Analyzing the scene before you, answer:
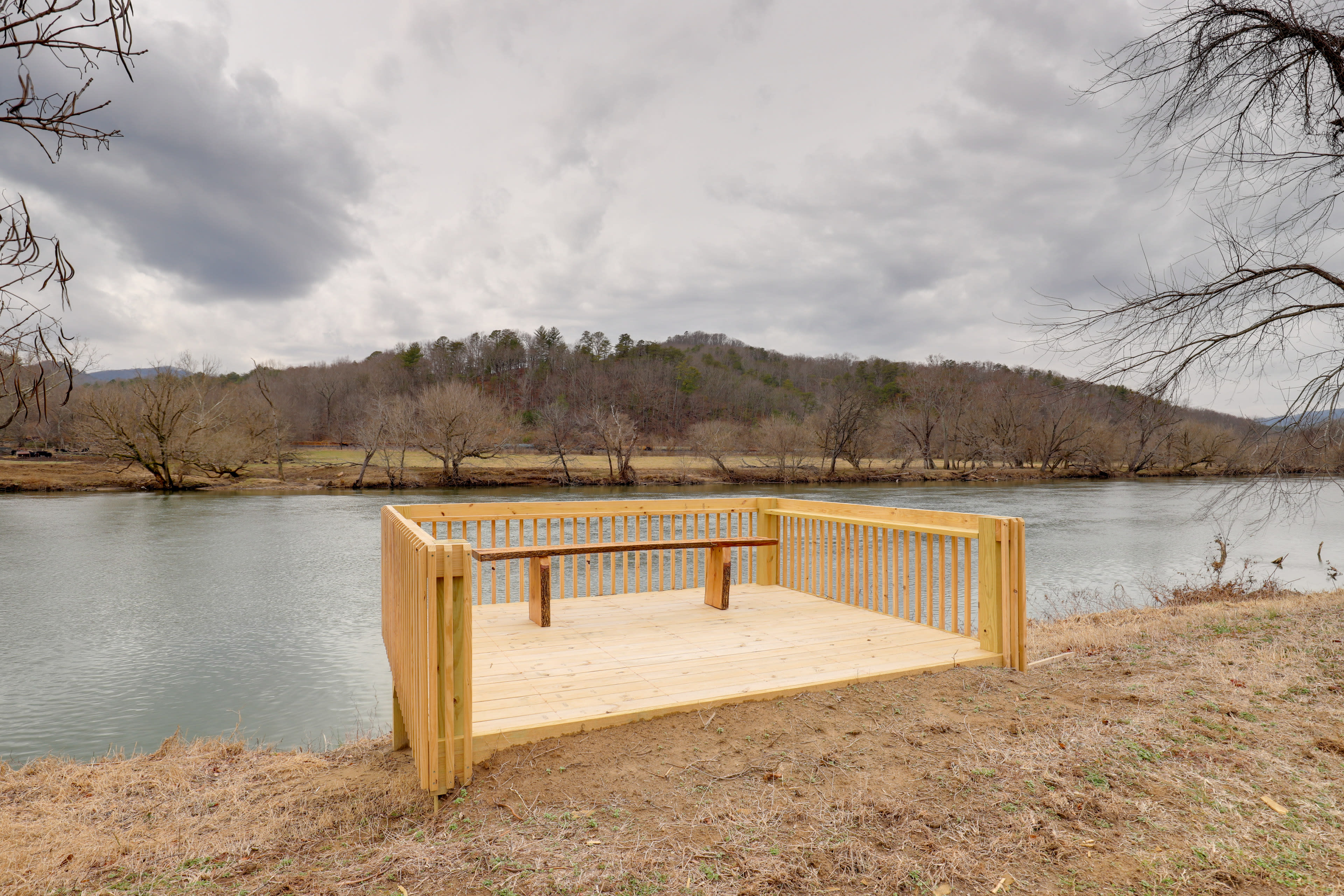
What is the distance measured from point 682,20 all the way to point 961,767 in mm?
12547

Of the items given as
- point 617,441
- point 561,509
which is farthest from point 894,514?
point 617,441

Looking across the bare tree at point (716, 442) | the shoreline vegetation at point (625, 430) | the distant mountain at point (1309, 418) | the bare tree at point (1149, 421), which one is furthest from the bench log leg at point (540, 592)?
the bare tree at point (716, 442)

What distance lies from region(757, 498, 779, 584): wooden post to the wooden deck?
0.77m

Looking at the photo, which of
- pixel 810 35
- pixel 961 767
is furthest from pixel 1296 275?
pixel 810 35

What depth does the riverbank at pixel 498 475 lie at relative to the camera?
32.0 meters

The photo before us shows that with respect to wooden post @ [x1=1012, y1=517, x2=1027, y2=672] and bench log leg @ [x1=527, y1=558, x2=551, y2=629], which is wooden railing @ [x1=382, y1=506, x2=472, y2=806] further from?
wooden post @ [x1=1012, y1=517, x2=1027, y2=672]

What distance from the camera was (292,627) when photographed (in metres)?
10.5

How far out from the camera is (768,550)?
712cm

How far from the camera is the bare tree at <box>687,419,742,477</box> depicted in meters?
39.7

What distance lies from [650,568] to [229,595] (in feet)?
32.9

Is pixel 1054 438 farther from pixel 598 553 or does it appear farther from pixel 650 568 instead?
pixel 598 553

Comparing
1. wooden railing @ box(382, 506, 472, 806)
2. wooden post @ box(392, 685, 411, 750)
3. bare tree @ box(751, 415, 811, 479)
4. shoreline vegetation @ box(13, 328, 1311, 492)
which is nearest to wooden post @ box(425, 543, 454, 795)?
wooden railing @ box(382, 506, 472, 806)

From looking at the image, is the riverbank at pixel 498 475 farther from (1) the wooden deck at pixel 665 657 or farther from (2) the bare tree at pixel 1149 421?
(1) the wooden deck at pixel 665 657

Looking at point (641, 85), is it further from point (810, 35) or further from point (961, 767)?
point (961, 767)
